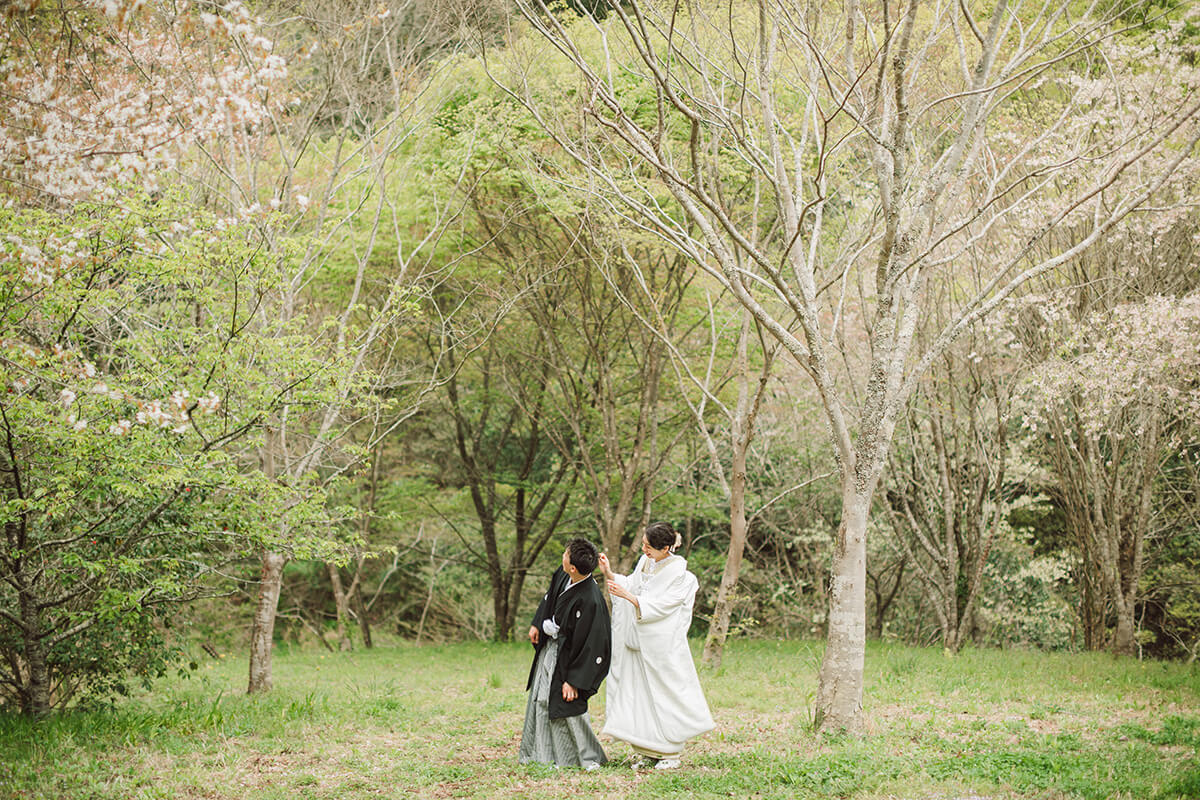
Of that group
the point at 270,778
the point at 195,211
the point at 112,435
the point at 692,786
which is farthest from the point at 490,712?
the point at 195,211

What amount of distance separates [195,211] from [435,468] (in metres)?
11.8

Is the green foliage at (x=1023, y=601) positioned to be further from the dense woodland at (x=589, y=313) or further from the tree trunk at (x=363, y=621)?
the tree trunk at (x=363, y=621)

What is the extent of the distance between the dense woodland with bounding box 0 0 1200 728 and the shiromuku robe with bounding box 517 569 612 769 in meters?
1.74

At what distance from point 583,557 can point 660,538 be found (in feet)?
1.76

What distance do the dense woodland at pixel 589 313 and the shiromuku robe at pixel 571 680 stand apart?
1.74 m

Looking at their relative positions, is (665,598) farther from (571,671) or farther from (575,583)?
(571,671)

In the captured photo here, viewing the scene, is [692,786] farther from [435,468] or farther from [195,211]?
[435,468]

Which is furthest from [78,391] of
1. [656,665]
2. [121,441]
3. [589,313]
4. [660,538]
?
[589,313]

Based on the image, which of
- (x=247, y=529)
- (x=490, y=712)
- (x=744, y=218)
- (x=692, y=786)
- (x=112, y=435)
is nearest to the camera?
(x=692, y=786)

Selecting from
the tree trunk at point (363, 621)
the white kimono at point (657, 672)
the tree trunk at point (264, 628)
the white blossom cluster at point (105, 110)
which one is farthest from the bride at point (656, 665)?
the tree trunk at point (363, 621)

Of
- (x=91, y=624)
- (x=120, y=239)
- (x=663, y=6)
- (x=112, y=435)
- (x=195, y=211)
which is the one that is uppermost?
(x=663, y=6)

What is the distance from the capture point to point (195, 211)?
282 inches

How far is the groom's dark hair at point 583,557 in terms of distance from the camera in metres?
6.16

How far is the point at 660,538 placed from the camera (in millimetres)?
6125
